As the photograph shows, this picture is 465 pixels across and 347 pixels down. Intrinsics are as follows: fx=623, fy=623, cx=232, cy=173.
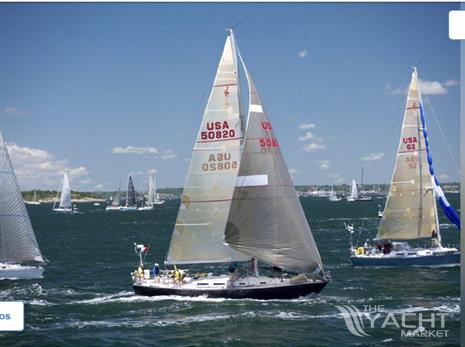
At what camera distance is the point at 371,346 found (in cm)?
2072

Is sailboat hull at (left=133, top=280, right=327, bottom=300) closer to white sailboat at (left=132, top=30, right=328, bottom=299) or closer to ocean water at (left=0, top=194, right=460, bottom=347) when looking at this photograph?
white sailboat at (left=132, top=30, right=328, bottom=299)

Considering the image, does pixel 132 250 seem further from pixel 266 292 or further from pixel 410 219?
pixel 266 292

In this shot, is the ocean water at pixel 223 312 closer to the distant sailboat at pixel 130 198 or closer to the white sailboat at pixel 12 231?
the white sailboat at pixel 12 231

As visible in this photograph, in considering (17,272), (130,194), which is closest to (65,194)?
(130,194)

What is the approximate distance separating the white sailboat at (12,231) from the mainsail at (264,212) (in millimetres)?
15052

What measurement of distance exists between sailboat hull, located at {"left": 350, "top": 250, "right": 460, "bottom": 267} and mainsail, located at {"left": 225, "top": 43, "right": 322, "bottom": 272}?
46.3ft

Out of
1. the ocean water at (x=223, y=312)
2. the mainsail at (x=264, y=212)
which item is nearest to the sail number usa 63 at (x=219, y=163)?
the mainsail at (x=264, y=212)

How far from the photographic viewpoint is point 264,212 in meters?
28.0

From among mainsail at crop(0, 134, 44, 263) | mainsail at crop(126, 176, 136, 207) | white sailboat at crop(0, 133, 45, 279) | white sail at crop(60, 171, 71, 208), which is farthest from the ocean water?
mainsail at crop(126, 176, 136, 207)

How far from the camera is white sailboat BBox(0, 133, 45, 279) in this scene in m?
35.9

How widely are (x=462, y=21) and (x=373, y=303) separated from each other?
20.3m

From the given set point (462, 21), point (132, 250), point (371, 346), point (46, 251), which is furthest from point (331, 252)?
point (462, 21)

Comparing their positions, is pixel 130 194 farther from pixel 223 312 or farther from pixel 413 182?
pixel 223 312

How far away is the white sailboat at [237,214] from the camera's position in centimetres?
2791
